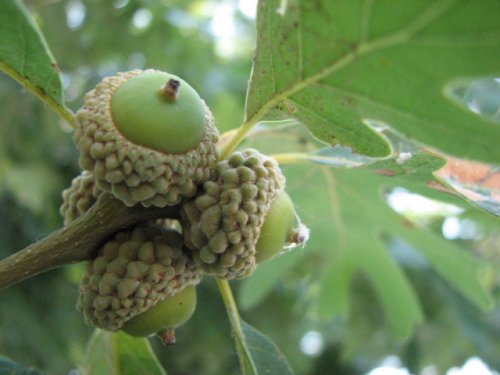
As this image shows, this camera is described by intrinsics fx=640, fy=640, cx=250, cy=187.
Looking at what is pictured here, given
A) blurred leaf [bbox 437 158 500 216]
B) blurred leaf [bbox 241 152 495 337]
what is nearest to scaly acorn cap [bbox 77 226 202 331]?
blurred leaf [bbox 437 158 500 216]

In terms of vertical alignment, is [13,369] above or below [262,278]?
above


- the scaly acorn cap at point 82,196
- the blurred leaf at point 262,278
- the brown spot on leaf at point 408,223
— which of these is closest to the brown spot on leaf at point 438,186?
the scaly acorn cap at point 82,196

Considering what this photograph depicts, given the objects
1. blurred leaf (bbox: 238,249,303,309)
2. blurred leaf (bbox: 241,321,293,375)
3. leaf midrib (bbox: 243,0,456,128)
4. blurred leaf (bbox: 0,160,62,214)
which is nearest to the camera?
leaf midrib (bbox: 243,0,456,128)

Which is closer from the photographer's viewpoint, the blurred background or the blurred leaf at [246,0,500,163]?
the blurred leaf at [246,0,500,163]

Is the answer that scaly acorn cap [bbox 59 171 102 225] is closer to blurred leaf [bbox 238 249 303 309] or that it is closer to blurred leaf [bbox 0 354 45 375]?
blurred leaf [bbox 0 354 45 375]

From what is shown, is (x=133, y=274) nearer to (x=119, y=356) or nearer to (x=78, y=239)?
(x=78, y=239)

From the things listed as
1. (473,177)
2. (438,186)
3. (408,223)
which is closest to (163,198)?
(438,186)
